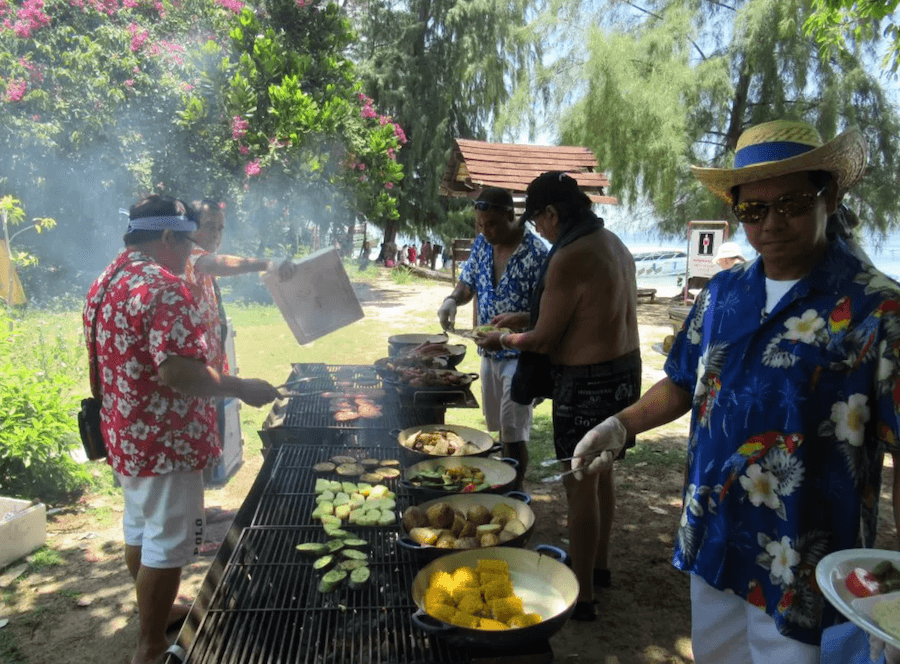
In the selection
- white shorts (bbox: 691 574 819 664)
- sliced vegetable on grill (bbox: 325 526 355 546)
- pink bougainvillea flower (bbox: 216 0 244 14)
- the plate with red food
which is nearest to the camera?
the plate with red food

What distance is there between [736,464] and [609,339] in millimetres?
1693

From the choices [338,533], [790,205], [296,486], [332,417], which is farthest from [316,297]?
[790,205]

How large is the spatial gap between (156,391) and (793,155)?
107 inches

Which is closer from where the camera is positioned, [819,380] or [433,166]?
[819,380]

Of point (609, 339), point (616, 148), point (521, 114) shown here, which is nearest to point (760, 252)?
point (609, 339)

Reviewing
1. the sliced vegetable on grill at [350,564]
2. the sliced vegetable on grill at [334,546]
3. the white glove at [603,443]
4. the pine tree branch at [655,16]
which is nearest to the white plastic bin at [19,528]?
the sliced vegetable on grill at [334,546]

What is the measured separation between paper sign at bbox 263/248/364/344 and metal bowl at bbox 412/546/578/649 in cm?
243

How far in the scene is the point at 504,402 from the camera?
4758mm

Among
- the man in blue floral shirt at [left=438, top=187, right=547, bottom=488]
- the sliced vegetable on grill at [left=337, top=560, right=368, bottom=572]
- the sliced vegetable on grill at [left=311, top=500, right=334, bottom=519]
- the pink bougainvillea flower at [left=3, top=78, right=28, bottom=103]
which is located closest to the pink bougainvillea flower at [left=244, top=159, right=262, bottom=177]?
the pink bougainvillea flower at [left=3, top=78, right=28, bottom=103]

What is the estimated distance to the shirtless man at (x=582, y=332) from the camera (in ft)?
11.1

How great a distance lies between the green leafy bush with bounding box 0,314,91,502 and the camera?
4762mm

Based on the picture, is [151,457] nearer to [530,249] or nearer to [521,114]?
[530,249]

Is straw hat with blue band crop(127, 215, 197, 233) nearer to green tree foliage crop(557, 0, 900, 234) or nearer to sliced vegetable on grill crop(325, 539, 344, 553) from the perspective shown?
sliced vegetable on grill crop(325, 539, 344, 553)

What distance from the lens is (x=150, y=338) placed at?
9.05 feet
